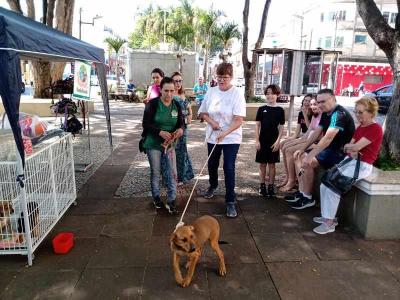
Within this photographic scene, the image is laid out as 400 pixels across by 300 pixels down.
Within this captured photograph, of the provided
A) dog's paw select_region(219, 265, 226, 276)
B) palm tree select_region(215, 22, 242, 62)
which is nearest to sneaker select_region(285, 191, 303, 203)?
dog's paw select_region(219, 265, 226, 276)

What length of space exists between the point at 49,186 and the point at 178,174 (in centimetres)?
203

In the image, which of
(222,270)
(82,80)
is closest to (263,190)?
(222,270)

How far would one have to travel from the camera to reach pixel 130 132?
34.4ft

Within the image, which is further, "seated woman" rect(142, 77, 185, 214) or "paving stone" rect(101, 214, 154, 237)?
"seated woman" rect(142, 77, 185, 214)

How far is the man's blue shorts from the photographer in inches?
168

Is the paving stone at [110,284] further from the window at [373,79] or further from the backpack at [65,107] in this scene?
the window at [373,79]

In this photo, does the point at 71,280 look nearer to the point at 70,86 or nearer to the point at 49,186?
the point at 49,186

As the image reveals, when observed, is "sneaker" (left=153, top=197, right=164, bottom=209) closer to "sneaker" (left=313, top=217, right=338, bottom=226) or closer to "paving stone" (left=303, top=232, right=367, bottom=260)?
"paving stone" (left=303, top=232, right=367, bottom=260)

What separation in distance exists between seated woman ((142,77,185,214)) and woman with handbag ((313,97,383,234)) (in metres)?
1.84

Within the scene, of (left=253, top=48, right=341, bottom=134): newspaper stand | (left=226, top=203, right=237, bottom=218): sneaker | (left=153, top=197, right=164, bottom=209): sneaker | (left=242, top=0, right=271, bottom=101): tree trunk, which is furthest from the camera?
(left=242, top=0, right=271, bottom=101): tree trunk

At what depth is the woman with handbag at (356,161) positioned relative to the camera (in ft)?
12.1

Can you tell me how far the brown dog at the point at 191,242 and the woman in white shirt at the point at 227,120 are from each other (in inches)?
53.0

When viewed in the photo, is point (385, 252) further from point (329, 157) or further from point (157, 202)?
point (157, 202)

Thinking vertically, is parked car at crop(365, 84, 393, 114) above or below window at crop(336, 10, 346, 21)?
below
